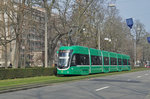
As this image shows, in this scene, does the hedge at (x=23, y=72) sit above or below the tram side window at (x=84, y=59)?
below

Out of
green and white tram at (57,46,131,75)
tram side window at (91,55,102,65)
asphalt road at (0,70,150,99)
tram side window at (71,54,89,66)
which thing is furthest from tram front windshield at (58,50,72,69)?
asphalt road at (0,70,150,99)

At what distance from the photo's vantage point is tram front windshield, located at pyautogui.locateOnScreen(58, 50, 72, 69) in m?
29.2

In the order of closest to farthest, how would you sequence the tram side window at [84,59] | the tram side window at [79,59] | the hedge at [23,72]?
the hedge at [23,72]
the tram side window at [79,59]
the tram side window at [84,59]

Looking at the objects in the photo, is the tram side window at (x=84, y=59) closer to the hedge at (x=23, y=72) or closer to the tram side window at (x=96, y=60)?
the tram side window at (x=96, y=60)

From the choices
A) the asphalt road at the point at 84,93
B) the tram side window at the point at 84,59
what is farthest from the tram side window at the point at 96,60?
the asphalt road at the point at 84,93

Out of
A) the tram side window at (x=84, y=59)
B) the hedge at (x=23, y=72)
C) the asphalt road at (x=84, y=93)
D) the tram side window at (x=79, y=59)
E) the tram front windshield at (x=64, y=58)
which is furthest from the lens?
the tram side window at (x=84, y=59)

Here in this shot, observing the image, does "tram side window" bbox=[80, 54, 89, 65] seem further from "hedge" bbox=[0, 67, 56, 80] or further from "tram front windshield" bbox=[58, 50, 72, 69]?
"hedge" bbox=[0, 67, 56, 80]

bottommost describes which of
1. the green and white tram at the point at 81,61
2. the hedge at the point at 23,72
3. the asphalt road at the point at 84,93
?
the asphalt road at the point at 84,93

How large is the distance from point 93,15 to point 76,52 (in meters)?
18.3

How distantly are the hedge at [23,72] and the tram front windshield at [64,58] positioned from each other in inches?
94.7

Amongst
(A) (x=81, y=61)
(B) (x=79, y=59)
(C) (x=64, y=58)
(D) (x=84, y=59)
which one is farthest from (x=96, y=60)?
(C) (x=64, y=58)

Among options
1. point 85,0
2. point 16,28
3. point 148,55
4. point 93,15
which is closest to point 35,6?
point 16,28

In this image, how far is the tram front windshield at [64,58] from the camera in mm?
29195

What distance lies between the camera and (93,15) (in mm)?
46938
